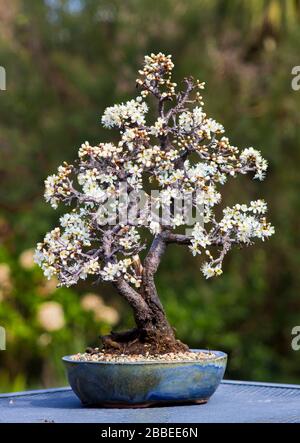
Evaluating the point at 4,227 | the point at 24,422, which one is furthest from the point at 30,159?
the point at 24,422

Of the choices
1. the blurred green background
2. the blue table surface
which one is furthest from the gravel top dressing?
the blurred green background

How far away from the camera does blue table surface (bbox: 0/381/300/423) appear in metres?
2.15

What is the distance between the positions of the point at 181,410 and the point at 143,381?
0.13 metres

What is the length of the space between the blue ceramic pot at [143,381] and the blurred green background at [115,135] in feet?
11.0

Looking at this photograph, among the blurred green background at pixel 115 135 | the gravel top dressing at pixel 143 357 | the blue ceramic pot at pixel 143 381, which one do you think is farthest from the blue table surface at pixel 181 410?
the blurred green background at pixel 115 135

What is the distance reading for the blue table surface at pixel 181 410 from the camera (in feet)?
7.06

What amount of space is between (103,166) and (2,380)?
373cm

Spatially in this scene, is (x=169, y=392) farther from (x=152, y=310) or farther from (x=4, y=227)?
(x=4, y=227)

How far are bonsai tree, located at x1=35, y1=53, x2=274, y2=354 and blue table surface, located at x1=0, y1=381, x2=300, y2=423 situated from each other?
0.70 feet

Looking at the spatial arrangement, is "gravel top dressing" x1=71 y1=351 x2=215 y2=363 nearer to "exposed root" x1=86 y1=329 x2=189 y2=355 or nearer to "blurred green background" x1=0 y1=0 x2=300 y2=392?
"exposed root" x1=86 y1=329 x2=189 y2=355

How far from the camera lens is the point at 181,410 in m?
2.33

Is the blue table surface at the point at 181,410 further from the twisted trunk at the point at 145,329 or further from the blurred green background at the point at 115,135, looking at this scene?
the blurred green background at the point at 115,135
